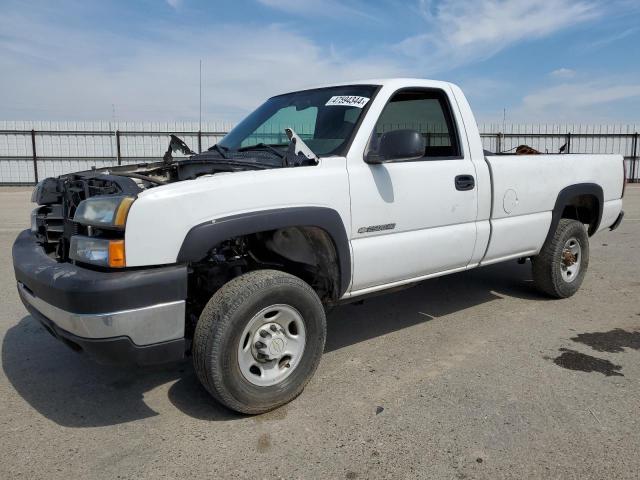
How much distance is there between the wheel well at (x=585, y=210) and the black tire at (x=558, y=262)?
0.23 metres

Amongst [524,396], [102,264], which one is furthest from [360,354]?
[102,264]

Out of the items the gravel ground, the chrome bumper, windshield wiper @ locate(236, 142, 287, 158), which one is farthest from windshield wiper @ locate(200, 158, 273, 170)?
the gravel ground

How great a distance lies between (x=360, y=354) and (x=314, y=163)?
5.01 feet

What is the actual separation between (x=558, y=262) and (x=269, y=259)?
312cm

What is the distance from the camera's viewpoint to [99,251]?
2682 mm

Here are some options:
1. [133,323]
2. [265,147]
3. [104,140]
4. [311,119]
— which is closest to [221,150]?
[265,147]

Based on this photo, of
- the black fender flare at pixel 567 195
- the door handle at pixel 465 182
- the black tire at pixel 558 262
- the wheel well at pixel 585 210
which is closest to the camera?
the door handle at pixel 465 182

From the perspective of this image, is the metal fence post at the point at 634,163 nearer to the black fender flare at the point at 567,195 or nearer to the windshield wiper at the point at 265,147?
the black fender flare at the point at 567,195

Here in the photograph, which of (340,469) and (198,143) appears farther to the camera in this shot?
(198,143)

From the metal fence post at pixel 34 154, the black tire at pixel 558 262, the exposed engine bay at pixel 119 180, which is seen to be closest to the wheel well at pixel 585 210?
the black tire at pixel 558 262

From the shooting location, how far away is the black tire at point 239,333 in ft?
9.40

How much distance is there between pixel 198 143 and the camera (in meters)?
20.7

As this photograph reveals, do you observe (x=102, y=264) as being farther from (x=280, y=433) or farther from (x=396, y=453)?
(x=396, y=453)

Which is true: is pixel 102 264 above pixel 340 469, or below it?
above
